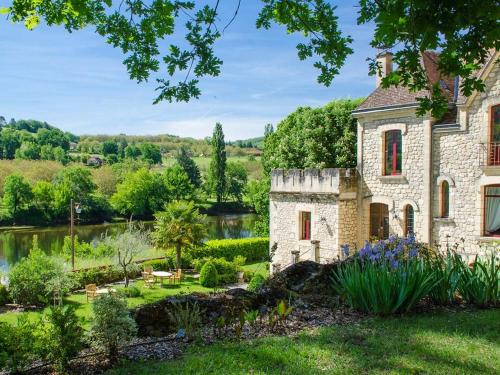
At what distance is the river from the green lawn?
33.1m

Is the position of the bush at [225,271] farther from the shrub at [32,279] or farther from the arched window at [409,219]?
the arched window at [409,219]

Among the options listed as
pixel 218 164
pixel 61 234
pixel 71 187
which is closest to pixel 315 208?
pixel 61 234

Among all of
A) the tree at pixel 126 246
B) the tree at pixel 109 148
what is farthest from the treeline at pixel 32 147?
the tree at pixel 126 246

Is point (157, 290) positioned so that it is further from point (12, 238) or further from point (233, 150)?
point (233, 150)

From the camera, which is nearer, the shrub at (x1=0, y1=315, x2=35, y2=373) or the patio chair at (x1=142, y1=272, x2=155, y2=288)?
the shrub at (x1=0, y1=315, x2=35, y2=373)

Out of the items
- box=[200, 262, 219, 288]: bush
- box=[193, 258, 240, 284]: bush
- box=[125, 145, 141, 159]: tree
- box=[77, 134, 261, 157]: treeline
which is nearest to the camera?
box=[200, 262, 219, 288]: bush

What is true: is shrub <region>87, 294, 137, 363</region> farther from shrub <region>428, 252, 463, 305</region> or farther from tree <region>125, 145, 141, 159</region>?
tree <region>125, 145, 141, 159</region>

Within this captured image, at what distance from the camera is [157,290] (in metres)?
21.6

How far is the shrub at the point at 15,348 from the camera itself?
443 cm

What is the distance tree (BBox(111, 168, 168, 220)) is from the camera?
210 feet

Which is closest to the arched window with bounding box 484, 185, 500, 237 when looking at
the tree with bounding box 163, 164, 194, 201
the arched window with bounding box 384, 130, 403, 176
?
the arched window with bounding box 384, 130, 403, 176

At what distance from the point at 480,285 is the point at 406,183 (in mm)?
10789

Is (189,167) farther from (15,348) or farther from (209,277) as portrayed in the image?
(15,348)

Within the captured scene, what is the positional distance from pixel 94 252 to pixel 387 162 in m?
18.3
